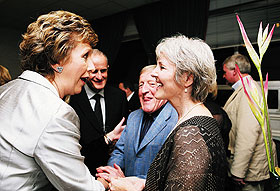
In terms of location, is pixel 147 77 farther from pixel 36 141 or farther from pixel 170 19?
pixel 170 19

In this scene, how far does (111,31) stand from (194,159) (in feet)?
15.0

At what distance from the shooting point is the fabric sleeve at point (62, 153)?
2.58 ft

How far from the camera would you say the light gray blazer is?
30.6 inches

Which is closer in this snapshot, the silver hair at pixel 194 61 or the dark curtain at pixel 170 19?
the silver hair at pixel 194 61

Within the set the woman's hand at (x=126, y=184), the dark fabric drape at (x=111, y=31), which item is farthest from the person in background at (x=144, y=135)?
the dark fabric drape at (x=111, y=31)

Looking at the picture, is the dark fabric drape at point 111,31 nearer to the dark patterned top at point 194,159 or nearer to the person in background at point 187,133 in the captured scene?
the person in background at point 187,133

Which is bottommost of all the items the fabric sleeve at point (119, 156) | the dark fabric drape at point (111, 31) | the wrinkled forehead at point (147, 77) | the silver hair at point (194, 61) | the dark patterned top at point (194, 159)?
the fabric sleeve at point (119, 156)

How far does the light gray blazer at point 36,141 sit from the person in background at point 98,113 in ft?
2.95

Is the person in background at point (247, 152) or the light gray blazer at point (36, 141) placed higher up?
the light gray blazer at point (36, 141)

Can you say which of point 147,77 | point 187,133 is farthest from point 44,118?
point 147,77

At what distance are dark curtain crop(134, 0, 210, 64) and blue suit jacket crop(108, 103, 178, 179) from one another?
2157mm

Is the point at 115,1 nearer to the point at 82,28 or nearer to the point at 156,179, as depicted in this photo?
the point at 82,28

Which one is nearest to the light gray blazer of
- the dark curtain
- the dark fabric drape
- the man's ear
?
the man's ear

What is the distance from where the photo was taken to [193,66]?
975mm
